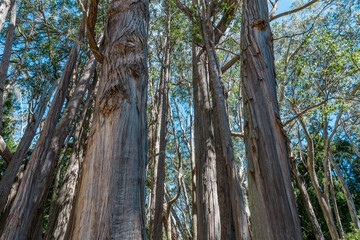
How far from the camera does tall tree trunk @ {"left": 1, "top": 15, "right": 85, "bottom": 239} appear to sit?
3.71m

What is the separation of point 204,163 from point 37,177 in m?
2.79

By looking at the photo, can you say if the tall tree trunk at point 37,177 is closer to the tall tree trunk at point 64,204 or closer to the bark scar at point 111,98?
the tall tree trunk at point 64,204

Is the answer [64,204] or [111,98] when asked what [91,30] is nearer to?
[111,98]

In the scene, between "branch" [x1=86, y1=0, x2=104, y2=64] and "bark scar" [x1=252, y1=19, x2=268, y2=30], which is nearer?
"branch" [x1=86, y1=0, x2=104, y2=64]

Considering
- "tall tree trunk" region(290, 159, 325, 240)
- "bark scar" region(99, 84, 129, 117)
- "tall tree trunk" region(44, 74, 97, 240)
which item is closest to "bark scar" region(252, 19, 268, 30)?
"bark scar" region(99, 84, 129, 117)

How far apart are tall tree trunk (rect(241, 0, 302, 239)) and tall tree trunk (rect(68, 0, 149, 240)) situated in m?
1.08

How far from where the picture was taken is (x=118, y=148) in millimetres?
1056

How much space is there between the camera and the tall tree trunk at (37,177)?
146 inches

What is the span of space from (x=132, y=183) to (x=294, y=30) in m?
14.4

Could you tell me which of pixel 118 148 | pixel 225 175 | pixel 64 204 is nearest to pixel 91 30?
pixel 118 148

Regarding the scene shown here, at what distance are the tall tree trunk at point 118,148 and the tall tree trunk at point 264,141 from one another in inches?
42.4

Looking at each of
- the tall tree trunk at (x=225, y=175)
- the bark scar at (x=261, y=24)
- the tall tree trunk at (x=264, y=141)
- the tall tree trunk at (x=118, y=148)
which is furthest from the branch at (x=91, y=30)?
the tall tree trunk at (x=225, y=175)

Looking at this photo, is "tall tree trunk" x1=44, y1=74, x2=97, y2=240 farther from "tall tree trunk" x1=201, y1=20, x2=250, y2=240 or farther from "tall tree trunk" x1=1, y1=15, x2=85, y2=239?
"tall tree trunk" x1=201, y1=20, x2=250, y2=240

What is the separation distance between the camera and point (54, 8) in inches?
399
